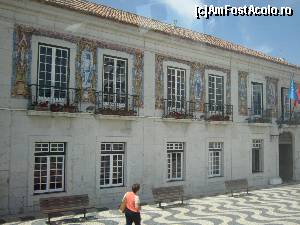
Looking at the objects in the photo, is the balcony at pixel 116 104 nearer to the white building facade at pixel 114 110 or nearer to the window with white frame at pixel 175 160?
the white building facade at pixel 114 110

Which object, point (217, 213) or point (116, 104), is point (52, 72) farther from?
point (217, 213)

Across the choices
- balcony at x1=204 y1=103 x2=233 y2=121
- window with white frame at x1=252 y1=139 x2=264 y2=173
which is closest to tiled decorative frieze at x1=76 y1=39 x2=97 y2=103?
balcony at x1=204 y1=103 x2=233 y2=121

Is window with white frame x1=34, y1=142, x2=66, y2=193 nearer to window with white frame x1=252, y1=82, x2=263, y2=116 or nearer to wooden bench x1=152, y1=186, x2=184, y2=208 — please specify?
wooden bench x1=152, y1=186, x2=184, y2=208

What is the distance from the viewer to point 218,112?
17.8 meters

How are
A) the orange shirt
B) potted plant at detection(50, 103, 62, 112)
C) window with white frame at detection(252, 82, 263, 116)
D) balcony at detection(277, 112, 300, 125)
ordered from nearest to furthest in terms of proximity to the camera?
the orange shirt < potted plant at detection(50, 103, 62, 112) < window with white frame at detection(252, 82, 263, 116) < balcony at detection(277, 112, 300, 125)

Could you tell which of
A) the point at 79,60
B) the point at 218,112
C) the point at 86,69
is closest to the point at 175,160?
the point at 218,112

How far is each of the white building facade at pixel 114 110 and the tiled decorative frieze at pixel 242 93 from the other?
51 millimetres

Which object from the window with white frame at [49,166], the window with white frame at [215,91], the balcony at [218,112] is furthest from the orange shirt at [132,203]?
the window with white frame at [215,91]

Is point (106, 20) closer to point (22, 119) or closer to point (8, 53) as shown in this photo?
point (8, 53)

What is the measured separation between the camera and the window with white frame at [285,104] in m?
21.3

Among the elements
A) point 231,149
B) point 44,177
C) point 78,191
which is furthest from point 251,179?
point 44,177

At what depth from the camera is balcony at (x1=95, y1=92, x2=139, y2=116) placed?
1366 centimetres

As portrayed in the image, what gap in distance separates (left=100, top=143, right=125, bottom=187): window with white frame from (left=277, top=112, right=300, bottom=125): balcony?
33.7 ft

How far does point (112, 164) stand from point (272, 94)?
35.6 ft
